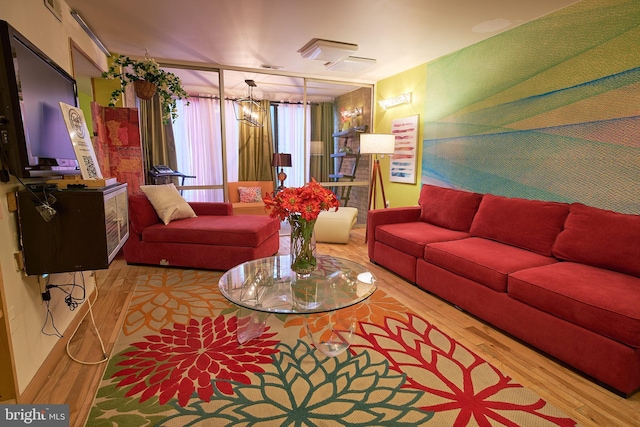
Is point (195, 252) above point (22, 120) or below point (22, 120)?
below

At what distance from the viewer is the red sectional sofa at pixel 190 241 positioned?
135 inches

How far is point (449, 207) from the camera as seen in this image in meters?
3.53

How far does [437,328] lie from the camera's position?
2.40 metres

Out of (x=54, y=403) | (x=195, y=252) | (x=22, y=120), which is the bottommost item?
(x=54, y=403)

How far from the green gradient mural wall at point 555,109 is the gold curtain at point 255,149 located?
3.27m

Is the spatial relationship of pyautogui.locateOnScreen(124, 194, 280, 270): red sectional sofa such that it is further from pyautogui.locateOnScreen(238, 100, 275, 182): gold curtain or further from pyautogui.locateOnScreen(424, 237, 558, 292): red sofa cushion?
pyautogui.locateOnScreen(238, 100, 275, 182): gold curtain

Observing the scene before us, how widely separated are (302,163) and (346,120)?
108 cm

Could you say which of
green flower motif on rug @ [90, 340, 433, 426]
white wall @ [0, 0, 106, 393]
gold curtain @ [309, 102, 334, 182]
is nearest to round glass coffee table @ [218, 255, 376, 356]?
green flower motif on rug @ [90, 340, 433, 426]

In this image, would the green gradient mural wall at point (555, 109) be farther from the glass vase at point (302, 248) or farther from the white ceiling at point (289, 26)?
the glass vase at point (302, 248)

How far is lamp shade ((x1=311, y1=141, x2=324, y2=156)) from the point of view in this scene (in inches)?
224

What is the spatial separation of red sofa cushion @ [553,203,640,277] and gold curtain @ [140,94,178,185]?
4809 mm

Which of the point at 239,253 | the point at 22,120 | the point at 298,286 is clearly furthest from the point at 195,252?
the point at 22,120

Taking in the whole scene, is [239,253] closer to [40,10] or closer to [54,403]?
[54,403]

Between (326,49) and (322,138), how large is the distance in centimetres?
211
